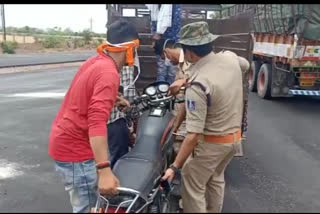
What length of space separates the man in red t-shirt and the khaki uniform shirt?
50cm

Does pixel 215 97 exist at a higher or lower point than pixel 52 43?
higher

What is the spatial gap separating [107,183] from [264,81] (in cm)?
897

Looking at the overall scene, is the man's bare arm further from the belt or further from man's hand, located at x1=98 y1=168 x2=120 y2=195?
the belt

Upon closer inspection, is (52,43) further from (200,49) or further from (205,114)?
(205,114)

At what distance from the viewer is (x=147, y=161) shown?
3.05 m

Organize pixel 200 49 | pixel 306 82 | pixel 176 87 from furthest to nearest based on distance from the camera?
pixel 306 82
pixel 176 87
pixel 200 49

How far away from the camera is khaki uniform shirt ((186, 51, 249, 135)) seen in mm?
2838

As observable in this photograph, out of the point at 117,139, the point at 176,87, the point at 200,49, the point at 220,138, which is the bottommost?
the point at 117,139

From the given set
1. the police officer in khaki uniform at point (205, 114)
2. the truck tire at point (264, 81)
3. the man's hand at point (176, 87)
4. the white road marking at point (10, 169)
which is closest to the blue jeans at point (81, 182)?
the police officer in khaki uniform at point (205, 114)

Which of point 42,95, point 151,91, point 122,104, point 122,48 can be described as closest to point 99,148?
point 122,48

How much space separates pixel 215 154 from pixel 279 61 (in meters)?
7.47

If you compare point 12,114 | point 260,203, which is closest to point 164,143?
point 260,203

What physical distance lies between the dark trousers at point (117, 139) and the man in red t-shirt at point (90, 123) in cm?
105
